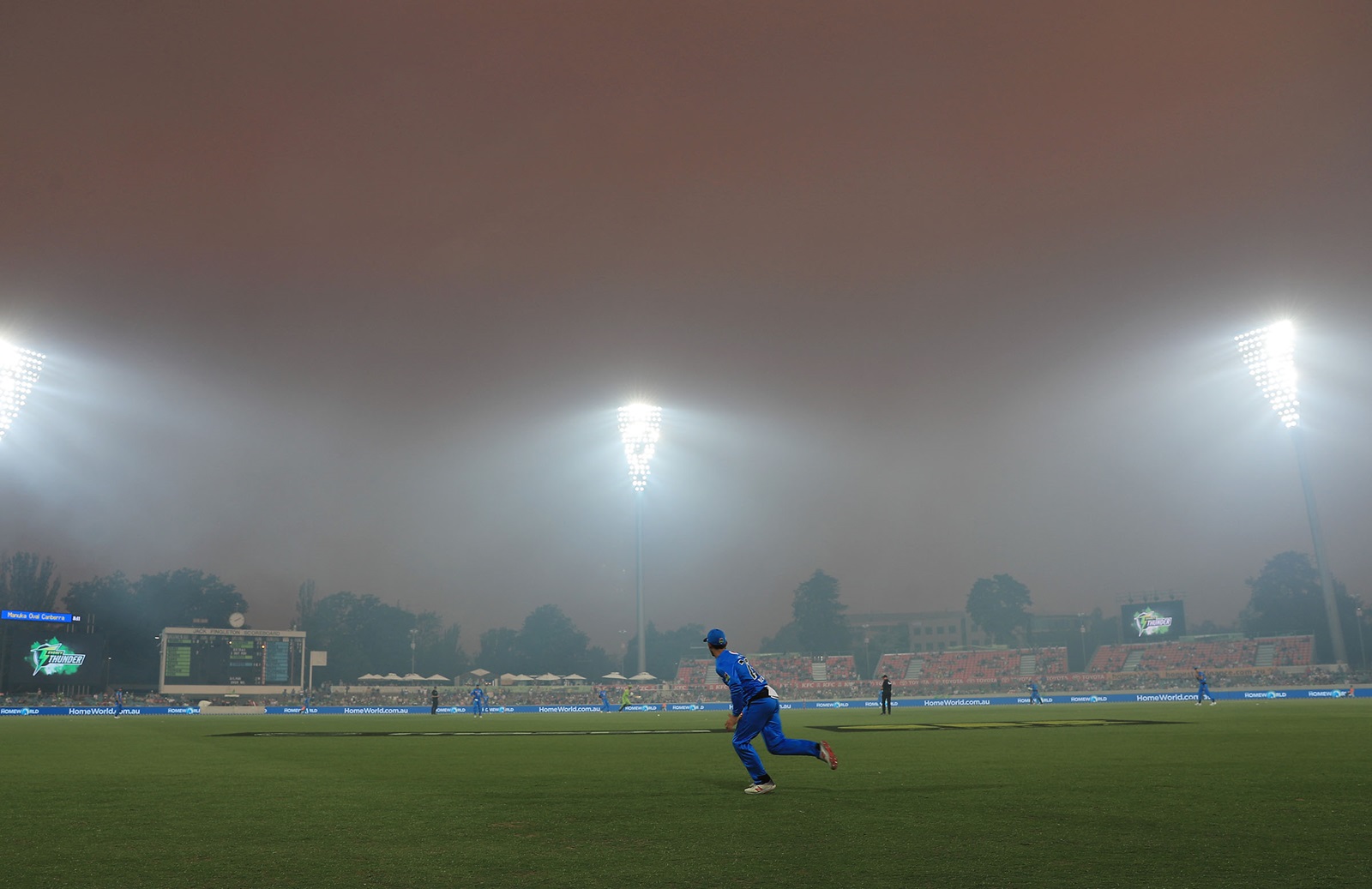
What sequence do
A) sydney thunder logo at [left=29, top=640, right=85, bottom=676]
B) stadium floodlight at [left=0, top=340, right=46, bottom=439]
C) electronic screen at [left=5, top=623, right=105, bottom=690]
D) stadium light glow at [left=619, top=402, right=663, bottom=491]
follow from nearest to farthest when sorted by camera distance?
stadium floodlight at [left=0, top=340, right=46, bottom=439]
electronic screen at [left=5, top=623, right=105, bottom=690]
sydney thunder logo at [left=29, top=640, right=85, bottom=676]
stadium light glow at [left=619, top=402, right=663, bottom=491]

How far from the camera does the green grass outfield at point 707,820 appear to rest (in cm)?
664

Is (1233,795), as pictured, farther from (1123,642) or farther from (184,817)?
(1123,642)

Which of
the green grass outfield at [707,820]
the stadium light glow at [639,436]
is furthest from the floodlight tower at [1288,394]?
the green grass outfield at [707,820]

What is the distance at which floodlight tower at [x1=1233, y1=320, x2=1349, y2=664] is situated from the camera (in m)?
62.3

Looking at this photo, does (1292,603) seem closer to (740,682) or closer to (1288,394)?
(1288,394)

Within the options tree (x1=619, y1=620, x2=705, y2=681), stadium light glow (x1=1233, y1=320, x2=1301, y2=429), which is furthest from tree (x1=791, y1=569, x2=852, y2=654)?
stadium light glow (x1=1233, y1=320, x2=1301, y2=429)

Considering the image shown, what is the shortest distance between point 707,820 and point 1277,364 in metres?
67.0

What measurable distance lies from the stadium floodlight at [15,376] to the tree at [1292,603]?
132 m

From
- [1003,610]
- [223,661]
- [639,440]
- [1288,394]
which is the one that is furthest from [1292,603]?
[223,661]

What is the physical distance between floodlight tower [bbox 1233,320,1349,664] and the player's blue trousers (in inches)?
2475

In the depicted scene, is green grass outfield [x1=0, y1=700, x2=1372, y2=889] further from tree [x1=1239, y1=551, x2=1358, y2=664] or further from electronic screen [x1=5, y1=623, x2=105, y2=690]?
tree [x1=1239, y1=551, x2=1358, y2=664]

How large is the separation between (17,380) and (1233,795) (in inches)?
2544

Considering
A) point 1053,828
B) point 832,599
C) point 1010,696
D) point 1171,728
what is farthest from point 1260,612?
point 1053,828

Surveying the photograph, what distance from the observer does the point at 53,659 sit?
63.3m
